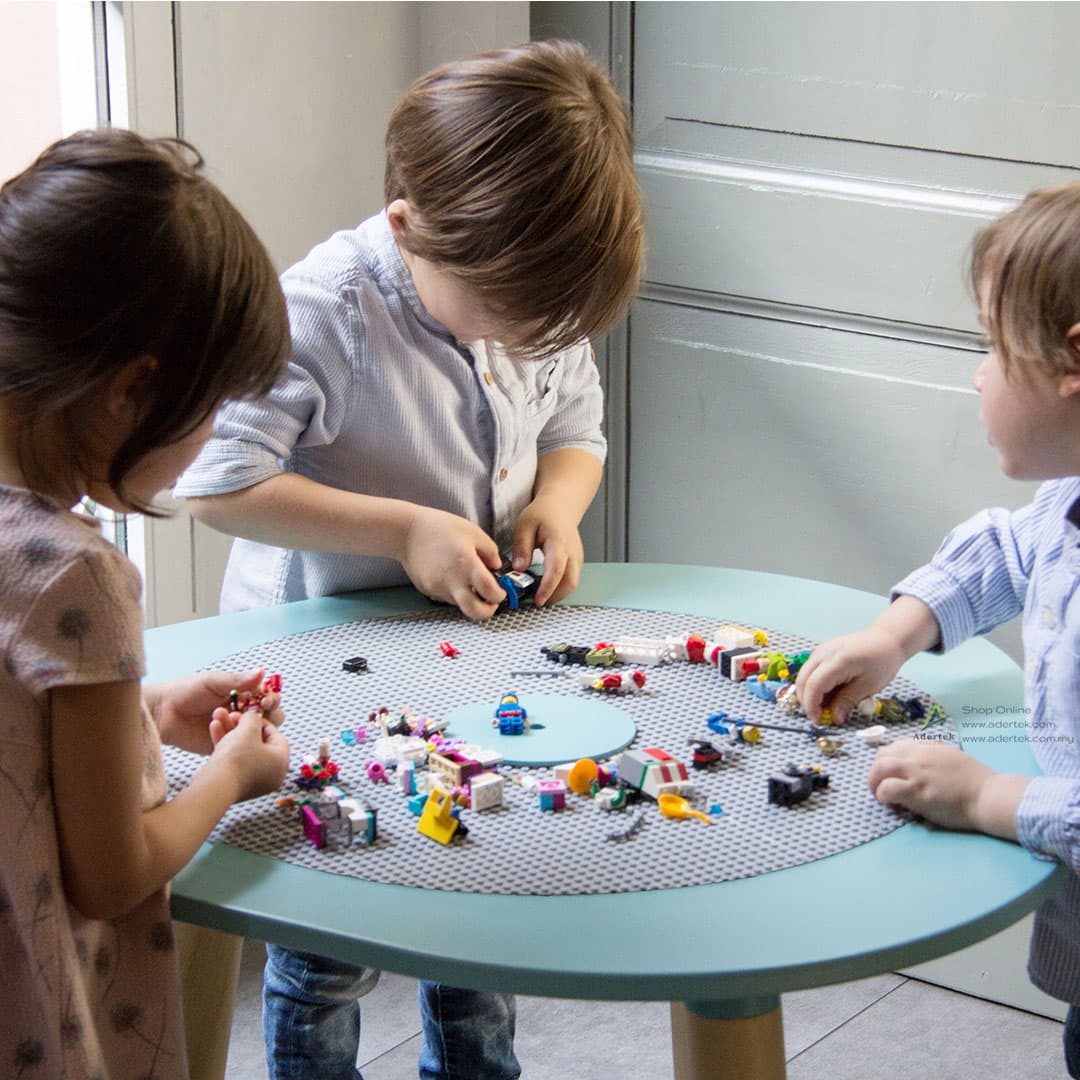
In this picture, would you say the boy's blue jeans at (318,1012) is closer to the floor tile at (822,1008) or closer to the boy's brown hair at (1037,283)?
the floor tile at (822,1008)

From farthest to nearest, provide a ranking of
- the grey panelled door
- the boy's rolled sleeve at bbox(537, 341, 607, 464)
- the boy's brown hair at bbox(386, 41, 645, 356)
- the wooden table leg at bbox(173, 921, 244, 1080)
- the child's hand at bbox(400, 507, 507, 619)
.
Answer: the grey panelled door → the boy's rolled sleeve at bbox(537, 341, 607, 464) → the child's hand at bbox(400, 507, 507, 619) → the boy's brown hair at bbox(386, 41, 645, 356) → the wooden table leg at bbox(173, 921, 244, 1080)

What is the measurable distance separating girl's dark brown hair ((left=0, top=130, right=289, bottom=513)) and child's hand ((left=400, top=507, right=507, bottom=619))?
16.4 inches

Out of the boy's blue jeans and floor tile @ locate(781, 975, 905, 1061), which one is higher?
the boy's blue jeans

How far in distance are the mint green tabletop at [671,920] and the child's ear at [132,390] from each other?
0.82 ft

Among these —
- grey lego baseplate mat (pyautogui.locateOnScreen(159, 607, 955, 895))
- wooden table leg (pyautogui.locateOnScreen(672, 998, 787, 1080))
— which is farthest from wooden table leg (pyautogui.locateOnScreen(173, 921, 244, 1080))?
wooden table leg (pyautogui.locateOnScreen(672, 998, 787, 1080))

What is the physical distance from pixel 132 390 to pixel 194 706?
278 mm

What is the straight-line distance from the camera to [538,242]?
3.53 ft

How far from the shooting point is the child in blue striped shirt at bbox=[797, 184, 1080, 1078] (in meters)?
0.87

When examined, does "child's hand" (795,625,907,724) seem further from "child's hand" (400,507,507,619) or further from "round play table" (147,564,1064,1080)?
"child's hand" (400,507,507,619)

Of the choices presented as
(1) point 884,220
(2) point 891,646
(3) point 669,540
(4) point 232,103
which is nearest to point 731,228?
(1) point 884,220

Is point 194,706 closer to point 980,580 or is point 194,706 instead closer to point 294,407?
point 294,407

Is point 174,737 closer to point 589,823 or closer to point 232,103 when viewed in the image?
point 589,823

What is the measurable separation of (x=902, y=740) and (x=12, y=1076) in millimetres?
552

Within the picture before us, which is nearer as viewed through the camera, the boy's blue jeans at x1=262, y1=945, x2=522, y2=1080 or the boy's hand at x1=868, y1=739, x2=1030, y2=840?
the boy's hand at x1=868, y1=739, x2=1030, y2=840
